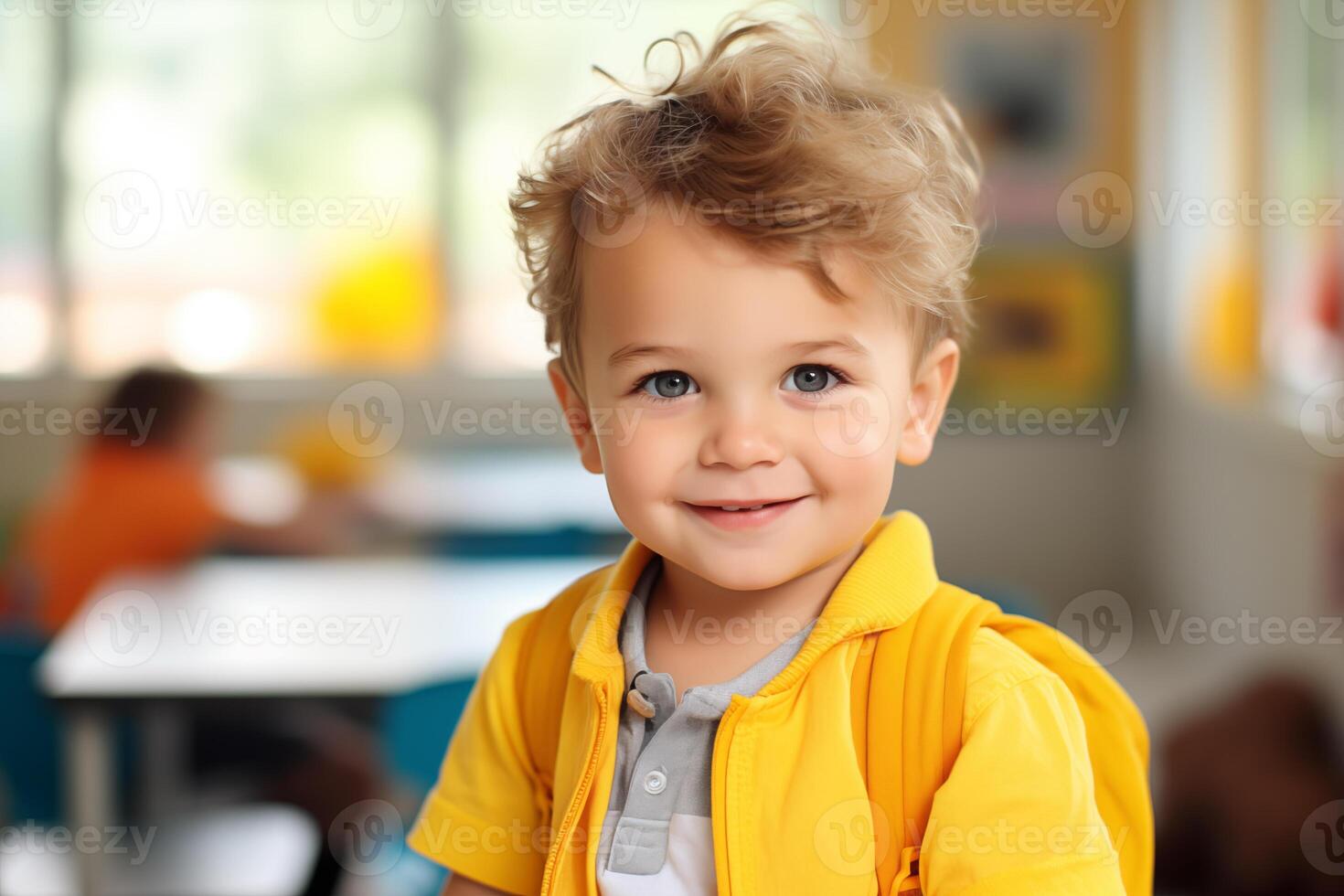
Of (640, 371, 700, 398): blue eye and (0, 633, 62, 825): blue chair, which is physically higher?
(640, 371, 700, 398): blue eye

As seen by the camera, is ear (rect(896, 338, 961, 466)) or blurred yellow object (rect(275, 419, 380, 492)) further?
blurred yellow object (rect(275, 419, 380, 492))

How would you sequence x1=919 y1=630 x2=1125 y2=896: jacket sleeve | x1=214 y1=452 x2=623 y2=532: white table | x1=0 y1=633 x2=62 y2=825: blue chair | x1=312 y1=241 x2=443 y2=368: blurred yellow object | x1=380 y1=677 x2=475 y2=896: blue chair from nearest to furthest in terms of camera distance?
x1=919 y1=630 x2=1125 y2=896: jacket sleeve
x1=380 y1=677 x2=475 y2=896: blue chair
x1=0 y1=633 x2=62 y2=825: blue chair
x1=214 y1=452 x2=623 y2=532: white table
x1=312 y1=241 x2=443 y2=368: blurred yellow object

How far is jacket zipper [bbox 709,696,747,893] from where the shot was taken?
766 millimetres

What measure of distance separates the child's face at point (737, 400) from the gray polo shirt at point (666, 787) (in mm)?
70

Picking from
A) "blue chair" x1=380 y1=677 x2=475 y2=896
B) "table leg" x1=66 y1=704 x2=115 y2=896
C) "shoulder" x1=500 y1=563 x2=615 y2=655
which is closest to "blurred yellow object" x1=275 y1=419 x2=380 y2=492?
"table leg" x1=66 y1=704 x2=115 y2=896

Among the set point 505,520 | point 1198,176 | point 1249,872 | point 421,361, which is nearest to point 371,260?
point 421,361

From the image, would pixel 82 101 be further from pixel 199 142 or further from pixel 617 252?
pixel 617 252

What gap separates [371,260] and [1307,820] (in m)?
4.02

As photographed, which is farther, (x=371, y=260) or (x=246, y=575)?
(x=371, y=260)

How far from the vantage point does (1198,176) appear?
468 cm

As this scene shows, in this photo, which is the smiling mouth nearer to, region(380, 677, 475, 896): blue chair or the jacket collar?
the jacket collar

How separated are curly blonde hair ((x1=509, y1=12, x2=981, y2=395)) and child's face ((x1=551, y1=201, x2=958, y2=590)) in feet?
0.06

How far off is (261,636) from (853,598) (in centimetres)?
156

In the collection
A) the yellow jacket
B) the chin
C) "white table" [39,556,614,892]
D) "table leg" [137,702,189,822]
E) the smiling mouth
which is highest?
the smiling mouth
